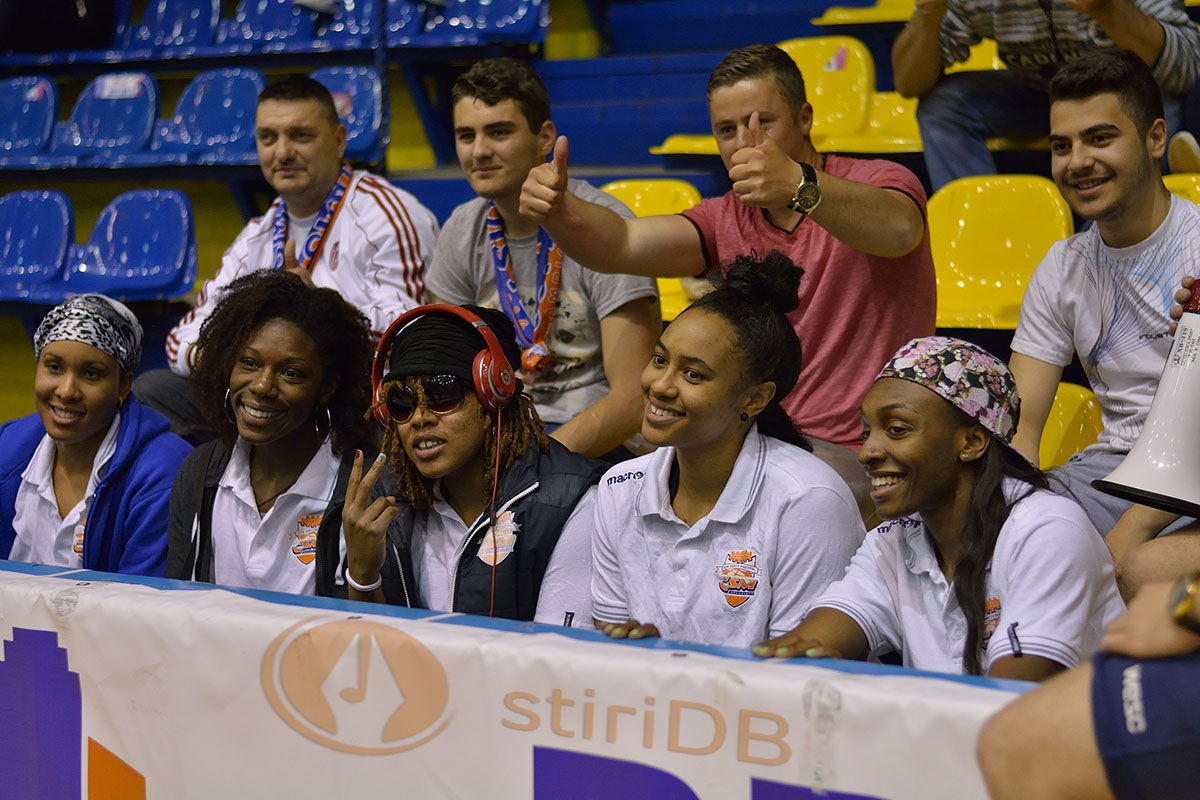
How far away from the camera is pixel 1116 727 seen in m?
1.19

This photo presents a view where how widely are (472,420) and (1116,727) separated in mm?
1493

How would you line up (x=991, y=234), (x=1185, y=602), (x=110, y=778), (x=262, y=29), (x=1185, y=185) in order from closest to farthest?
(x=1185, y=602) < (x=110, y=778) < (x=1185, y=185) < (x=991, y=234) < (x=262, y=29)

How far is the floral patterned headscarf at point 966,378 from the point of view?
1998mm

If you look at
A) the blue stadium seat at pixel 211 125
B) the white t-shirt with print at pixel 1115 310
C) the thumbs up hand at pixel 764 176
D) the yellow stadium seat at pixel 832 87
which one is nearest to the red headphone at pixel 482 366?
the thumbs up hand at pixel 764 176

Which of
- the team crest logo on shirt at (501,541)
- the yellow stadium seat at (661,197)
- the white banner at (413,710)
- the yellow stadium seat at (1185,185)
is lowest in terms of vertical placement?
the white banner at (413,710)

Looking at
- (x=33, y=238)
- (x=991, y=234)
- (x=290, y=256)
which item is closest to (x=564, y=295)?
(x=290, y=256)

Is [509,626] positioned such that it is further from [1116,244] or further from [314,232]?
[314,232]

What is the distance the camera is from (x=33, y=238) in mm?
5648

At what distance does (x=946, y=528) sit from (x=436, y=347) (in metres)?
1.06

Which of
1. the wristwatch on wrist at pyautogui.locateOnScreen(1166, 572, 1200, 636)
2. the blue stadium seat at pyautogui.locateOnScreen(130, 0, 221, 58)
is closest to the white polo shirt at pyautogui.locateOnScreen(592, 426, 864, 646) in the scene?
the wristwatch on wrist at pyautogui.locateOnScreen(1166, 572, 1200, 636)

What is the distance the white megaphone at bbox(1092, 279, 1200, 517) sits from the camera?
2.15 metres

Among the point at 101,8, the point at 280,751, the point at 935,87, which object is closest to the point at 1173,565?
the point at 280,751

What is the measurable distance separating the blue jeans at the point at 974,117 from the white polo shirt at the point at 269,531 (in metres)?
2.43

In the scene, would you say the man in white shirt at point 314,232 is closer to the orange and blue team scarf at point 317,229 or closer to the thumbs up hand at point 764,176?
the orange and blue team scarf at point 317,229
